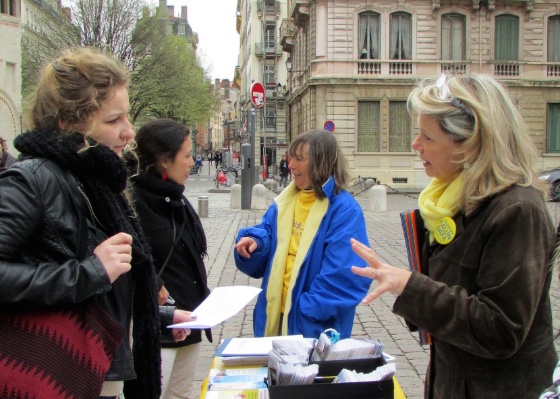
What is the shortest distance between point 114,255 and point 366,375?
0.91 meters

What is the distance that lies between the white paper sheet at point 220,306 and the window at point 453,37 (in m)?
31.9

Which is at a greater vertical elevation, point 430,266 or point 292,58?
point 292,58

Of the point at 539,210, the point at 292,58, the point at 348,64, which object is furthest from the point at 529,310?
the point at 292,58

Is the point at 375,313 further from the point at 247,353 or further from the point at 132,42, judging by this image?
the point at 132,42

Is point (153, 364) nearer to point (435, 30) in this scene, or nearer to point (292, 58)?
point (435, 30)

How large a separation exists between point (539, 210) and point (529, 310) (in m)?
0.32

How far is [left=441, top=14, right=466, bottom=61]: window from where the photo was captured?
32.2m

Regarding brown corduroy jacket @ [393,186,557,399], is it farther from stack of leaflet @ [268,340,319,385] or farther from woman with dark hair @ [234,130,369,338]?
woman with dark hair @ [234,130,369,338]

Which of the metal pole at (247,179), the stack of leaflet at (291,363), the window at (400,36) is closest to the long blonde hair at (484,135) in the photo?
the stack of leaflet at (291,363)

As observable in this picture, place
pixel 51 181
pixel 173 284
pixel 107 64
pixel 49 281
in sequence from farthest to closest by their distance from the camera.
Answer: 1. pixel 173 284
2. pixel 107 64
3. pixel 51 181
4. pixel 49 281

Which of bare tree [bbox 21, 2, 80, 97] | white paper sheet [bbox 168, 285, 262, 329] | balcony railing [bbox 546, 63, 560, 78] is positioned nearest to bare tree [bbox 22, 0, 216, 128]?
bare tree [bbox 21, 2, 80, 97]

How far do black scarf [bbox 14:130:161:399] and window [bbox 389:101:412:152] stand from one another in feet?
99.4

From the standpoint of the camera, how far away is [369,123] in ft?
105

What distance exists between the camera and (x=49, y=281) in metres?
1.71
